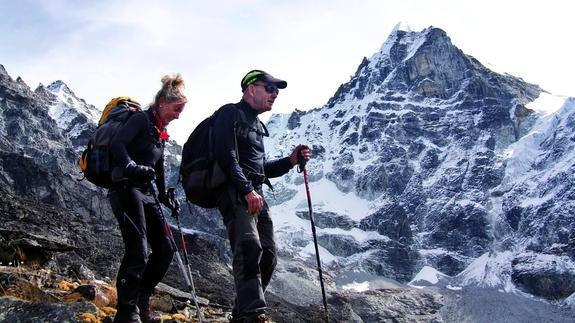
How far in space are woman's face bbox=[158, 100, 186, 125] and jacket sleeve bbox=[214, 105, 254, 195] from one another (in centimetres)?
92

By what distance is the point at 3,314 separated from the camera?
17.5 ft

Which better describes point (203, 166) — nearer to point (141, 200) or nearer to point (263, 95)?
point (141, 200)

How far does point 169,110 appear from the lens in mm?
6648

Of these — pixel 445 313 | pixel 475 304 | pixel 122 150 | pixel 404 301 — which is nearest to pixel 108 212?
pixel 404 301

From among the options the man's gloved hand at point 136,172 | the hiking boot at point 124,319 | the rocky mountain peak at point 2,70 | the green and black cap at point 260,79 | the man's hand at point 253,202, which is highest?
the rocky mountain peak at point 2,70

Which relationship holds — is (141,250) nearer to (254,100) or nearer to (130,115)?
(130,115)

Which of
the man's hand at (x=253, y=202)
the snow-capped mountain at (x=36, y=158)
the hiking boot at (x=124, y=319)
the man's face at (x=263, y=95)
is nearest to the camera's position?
A: the man's hand at (x=253, y=202)

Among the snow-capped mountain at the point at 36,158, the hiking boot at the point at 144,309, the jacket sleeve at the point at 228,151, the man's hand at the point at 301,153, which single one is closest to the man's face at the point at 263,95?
the jacket sleeve at the point at 228,151

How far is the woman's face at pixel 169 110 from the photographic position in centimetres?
664

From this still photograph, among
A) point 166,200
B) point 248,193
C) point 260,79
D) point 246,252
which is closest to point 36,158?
point 166,200

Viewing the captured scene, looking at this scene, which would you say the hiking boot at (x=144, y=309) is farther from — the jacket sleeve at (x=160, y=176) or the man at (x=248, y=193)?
the jacket sleeve at (x=160, y=176)

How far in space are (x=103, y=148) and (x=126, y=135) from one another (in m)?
0.41

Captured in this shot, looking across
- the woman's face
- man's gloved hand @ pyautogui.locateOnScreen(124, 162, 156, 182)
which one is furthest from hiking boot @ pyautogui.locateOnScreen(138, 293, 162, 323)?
the woman's face

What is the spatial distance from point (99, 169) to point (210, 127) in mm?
1336
